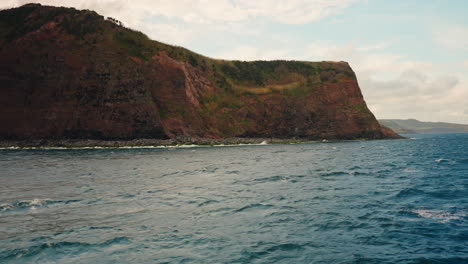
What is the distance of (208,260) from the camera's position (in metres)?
9.84

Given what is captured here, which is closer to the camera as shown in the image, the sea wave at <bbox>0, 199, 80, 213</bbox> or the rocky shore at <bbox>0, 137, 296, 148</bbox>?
the sea wave at <bbox>0, 199, 80, 213</bbox>

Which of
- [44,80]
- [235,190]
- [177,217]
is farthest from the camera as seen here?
[44,80]

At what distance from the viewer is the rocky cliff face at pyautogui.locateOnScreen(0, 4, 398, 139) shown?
85562 millimetres

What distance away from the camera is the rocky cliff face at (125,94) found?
85.6m

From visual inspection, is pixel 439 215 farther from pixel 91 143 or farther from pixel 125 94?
pixel 125 94

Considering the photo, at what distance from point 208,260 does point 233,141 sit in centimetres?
9279

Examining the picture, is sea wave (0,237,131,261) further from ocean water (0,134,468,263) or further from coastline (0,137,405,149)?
coastline (0,137,405,149)

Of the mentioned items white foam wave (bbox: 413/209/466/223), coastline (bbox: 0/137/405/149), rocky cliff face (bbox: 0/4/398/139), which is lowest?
coastline (bbox: 0/137/405/149)

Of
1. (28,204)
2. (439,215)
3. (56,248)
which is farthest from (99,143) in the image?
(439,215)

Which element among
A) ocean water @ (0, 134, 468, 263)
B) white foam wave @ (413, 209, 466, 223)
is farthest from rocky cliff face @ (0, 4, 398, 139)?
white foam wave @ (413, 209, 466, 223)

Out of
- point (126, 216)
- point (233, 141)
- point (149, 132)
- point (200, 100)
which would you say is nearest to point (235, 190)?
point (126, 216)

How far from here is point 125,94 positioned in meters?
90.6

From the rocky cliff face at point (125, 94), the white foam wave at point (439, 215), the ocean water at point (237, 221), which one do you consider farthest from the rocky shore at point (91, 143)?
the white foam wave at point (439, 215)

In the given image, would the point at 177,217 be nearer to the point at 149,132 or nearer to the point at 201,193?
the point at 201,193
